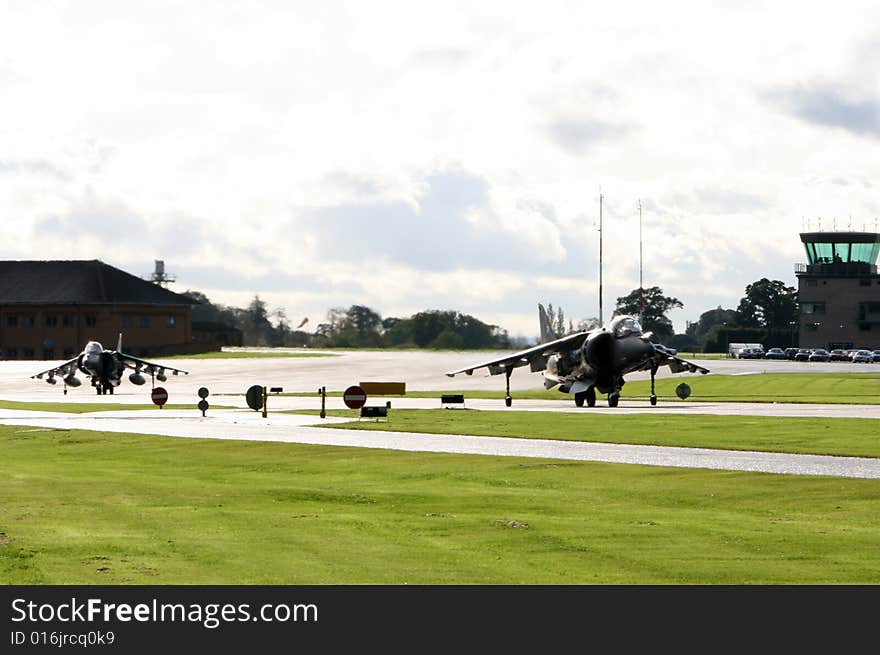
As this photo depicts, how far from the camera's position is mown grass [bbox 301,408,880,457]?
37562 millimetres

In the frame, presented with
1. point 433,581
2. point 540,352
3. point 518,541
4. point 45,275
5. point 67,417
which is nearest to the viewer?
point 433,581

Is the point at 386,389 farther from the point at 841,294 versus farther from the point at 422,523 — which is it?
the point at 841,294

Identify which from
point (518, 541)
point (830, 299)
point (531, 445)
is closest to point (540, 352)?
point (531, 445)

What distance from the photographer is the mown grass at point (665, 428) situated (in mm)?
37562

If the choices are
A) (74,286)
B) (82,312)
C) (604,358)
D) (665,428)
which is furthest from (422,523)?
(74,286)

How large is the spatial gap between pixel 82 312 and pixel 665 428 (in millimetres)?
132914

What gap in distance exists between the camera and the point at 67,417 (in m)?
55.6

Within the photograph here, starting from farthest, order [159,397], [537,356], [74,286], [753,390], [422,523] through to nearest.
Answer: [74,286]
[753,390]
[537,356]
[159,397]
[422,523]

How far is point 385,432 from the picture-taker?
44344mm

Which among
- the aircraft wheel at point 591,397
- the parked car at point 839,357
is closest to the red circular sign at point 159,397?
the aircraft wheel at point 591,397

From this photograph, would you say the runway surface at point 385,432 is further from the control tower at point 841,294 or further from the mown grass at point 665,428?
the control tower at point 841,294

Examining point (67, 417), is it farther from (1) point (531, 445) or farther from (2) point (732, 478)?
(2) point (732, 478)

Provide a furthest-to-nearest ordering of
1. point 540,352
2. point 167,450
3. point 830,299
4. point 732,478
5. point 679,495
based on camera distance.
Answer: point 830,299
point 540,352
point 167,450
point 732,478
point 679,495

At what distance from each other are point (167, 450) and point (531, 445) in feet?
34.1
